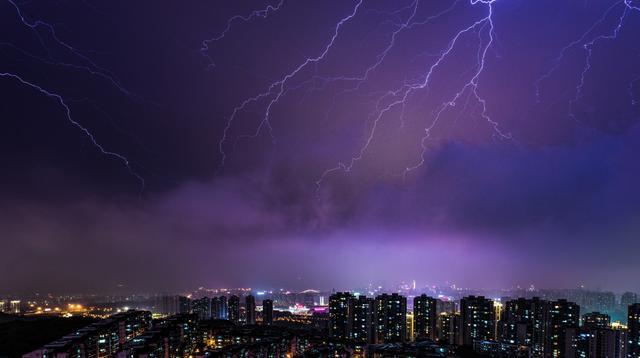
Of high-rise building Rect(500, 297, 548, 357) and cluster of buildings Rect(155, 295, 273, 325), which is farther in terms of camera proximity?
cluster of buildings Rect(155, 295, 273, 325)

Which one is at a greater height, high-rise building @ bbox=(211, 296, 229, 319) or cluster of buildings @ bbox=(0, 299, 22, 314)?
high-rise building @ bbox=(211, 296, 229, 319)

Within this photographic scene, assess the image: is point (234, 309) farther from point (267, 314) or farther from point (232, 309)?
point (267, 314)

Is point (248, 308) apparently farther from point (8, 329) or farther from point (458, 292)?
point (458, 292)

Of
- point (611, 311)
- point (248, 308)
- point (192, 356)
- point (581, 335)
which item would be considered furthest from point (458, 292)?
point (192, 356)

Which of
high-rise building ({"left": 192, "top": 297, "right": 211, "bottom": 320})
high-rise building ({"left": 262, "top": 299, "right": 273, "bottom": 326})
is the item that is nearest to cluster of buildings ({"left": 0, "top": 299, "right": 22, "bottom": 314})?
high-rise building ({"left": 192, "top": 297, "right": 211, "bottom": 320})

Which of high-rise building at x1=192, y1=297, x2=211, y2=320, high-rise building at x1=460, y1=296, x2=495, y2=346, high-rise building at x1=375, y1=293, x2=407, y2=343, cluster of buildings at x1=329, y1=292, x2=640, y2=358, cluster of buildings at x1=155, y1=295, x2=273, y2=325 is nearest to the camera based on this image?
cluster of buildings at x1=329, y1=292, x2=640, y2=358

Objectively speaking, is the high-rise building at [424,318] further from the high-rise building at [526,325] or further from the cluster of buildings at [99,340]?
the cluster of buildings at [99,340]

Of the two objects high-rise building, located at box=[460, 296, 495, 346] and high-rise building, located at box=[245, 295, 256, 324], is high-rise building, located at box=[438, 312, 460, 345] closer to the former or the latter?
high-rise building, located at box=[460, 296, 495, 346]

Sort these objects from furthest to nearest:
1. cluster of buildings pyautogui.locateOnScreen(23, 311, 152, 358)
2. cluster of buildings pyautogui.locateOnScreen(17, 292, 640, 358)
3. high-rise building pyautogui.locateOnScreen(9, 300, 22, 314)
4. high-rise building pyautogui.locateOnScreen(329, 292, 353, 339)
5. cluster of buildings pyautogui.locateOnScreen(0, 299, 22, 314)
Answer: high-rise building pyautogui.locateOnScreen(9, 300, 22, 314) → cluster of buildings pyautogui.locateOnScreen(0, 299, 22, 314) → high-rise building pyautogui.locateOnScreen(329, 292, 353, 339) → cluster of buildings pyautogui.locateOnScreen(17, 292, 640, 358) → cluster of buildings pyautogui.locateOnScreen(23, 311, 152, 358)
